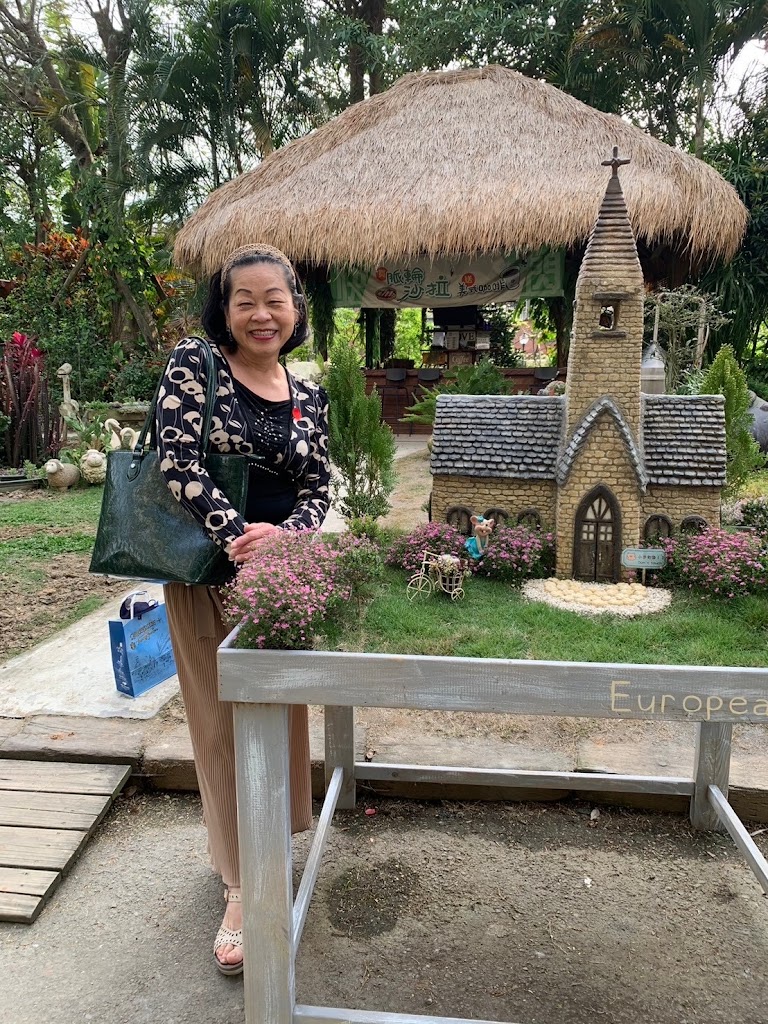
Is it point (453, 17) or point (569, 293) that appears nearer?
point (569, 293)

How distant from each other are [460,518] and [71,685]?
6.76ft

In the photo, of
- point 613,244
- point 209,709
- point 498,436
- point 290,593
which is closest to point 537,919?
point 209,709

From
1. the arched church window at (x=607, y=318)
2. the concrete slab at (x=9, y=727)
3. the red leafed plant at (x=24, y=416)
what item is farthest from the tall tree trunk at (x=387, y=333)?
the concrete slab at (x=9, y=727)

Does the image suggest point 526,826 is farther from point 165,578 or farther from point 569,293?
point 569,293

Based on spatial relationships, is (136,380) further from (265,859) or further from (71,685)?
(265,859)

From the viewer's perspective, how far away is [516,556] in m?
3.40

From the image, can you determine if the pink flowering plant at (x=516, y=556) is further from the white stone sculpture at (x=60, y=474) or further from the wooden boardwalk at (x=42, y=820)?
the white stone sculpture at (x=60, y=474)

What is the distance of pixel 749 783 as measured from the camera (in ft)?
7.26

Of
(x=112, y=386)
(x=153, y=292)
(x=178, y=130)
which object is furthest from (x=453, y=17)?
(x=112, y=386)

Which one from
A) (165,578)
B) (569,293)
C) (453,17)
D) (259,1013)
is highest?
(453,17)

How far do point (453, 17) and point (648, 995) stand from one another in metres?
13.8

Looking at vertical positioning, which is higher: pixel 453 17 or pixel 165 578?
pixel 453 17

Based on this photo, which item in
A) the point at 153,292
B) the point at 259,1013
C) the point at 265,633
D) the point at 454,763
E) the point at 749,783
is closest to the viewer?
the point at 265,633

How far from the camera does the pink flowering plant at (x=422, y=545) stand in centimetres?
313
